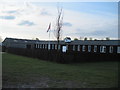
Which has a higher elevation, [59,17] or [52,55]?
[59,17]

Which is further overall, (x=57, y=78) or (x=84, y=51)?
(x=84, y=51)

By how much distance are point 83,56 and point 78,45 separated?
797 inches

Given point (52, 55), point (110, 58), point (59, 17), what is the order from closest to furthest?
point (52, 55), point (110, 58), point (59, 17)

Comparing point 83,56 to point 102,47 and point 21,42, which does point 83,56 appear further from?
point 21,42

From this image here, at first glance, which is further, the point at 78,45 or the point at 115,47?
the point at 78,45

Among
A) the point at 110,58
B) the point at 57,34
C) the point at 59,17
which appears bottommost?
the point at 110,58

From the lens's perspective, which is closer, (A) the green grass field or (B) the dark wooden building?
(A) the green grass field

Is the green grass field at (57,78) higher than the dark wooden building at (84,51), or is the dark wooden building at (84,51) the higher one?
the dark wooden building at (84,51)

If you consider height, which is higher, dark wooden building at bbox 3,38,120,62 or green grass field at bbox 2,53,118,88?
dark wooden building at bbox 3,38,120,62

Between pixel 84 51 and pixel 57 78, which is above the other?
pixel 84 51

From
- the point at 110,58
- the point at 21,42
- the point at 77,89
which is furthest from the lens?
the point at 21,42

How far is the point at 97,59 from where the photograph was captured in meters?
30.0

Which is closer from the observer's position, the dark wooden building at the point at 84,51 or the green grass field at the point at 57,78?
the green grass field at the point at 57,78

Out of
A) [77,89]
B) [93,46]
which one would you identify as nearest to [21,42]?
[93,46]
